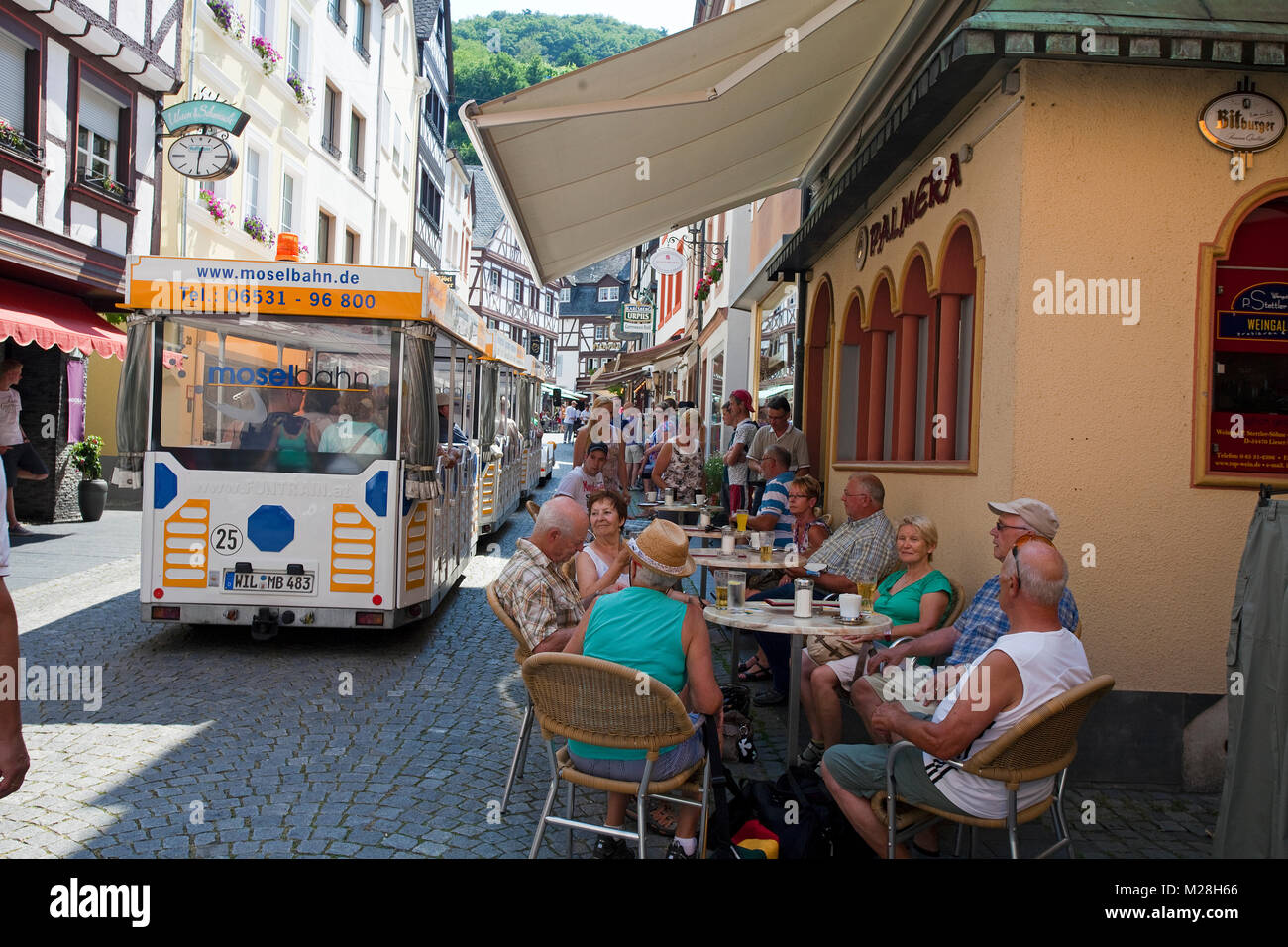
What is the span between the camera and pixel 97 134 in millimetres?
13727

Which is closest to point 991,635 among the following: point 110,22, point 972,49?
point 972,49

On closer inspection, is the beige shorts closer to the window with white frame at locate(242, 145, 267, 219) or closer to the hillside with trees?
the window with white frame at locate(242, 145, 267, 219)

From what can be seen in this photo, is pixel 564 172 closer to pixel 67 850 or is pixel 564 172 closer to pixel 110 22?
pixel 67 850

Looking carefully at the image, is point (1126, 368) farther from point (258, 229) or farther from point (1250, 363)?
point (258, 229)

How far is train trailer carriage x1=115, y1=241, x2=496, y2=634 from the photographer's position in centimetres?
708

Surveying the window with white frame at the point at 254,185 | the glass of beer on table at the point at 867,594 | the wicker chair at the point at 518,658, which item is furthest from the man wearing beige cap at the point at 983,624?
the window with white frame at the point at 254,185

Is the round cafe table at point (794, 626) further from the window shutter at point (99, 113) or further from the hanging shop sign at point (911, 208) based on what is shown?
the window shutter at point (99, 113)

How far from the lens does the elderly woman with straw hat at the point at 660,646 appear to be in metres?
3.74

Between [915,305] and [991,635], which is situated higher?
[915,305]

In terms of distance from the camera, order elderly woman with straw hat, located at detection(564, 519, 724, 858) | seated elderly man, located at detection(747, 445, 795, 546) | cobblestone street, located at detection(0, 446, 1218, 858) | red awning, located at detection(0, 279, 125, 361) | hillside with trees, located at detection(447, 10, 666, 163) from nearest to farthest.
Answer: elderly woman with straw hat, located at detection(564, 519, 724, 858), cobblestone street, located at detection(0, 446, 1218, 858), seated elderly man, located at detection(747, 445, 795, 546), red awning, located at detection(0, 279, 125, 361), hillside with trees, located at detection(447, 10, 666, 163)

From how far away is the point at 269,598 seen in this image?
714cm

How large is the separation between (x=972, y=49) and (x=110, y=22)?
12.3 metres

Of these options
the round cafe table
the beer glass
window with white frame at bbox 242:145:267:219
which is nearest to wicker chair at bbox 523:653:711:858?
the round cafe table

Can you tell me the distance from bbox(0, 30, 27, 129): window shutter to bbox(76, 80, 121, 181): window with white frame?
1.00 m
